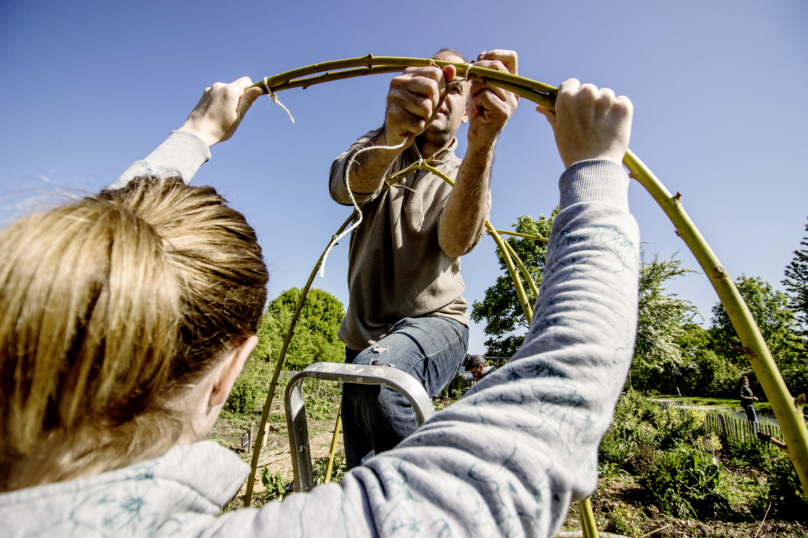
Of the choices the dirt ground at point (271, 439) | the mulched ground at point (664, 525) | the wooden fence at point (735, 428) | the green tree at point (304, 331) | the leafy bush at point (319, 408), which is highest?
the green tree at point (304, 331)

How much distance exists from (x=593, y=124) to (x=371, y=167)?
0.96m

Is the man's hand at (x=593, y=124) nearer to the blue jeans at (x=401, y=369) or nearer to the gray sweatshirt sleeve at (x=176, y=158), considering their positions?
the blue jeans at (x=401, y=369)

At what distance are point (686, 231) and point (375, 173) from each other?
1.12m

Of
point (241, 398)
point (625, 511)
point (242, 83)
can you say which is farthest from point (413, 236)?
point (241, 398)

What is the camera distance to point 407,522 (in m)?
0.49

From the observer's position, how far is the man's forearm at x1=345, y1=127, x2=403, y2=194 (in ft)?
5.05

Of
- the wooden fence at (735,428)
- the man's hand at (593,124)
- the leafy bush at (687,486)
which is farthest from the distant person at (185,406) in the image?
the wooden fence at (735,428)

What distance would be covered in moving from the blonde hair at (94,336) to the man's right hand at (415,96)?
832 mm

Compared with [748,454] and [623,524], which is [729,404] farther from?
[623,524]

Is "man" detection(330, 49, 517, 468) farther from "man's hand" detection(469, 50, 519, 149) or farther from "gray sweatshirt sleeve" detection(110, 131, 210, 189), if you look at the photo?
"gray sweatshirt sleeve" detection(110, 131, 210, 189)

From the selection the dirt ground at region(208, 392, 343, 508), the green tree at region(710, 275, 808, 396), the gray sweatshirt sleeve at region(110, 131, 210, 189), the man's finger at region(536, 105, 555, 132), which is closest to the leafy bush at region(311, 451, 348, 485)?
the dirt ground at region(208, 392, 343, 508)

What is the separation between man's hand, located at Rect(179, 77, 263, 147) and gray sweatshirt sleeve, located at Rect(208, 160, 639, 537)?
47.4 inches

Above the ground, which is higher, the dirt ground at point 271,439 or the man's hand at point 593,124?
the man's hand at point 593,124

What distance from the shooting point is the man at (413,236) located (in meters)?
1.25
